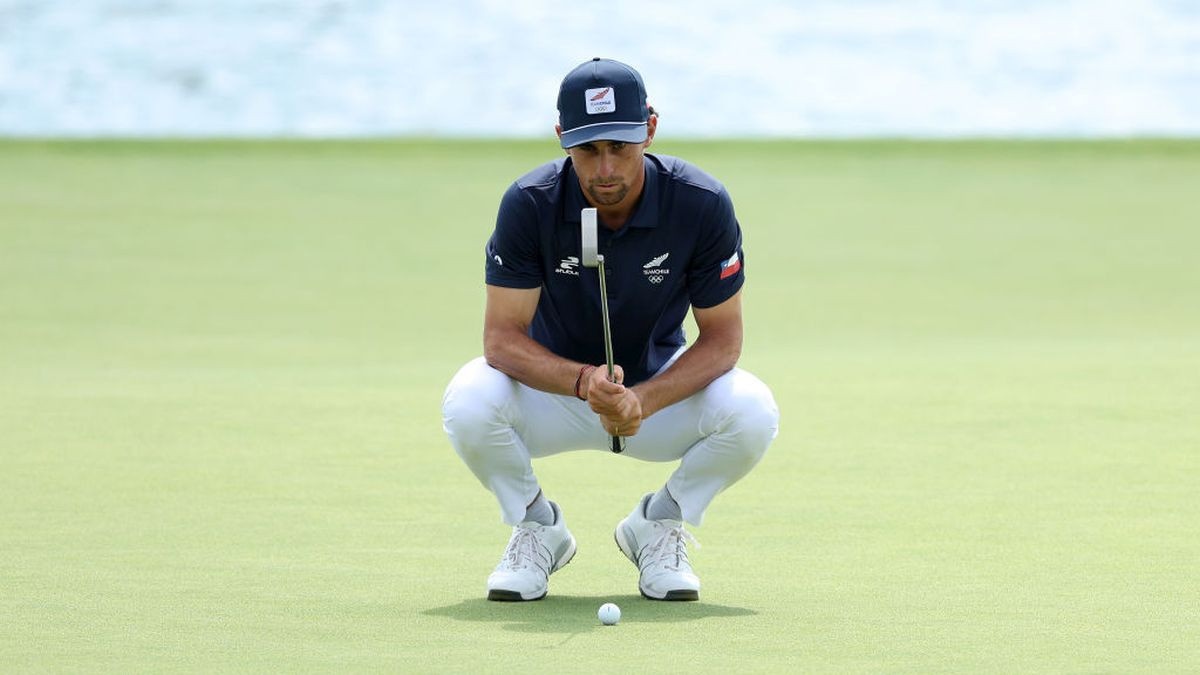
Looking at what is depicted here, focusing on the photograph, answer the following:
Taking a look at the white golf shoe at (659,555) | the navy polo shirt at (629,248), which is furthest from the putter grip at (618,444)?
the navy polo shirt at (629,248)

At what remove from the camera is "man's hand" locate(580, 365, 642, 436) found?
157 inches

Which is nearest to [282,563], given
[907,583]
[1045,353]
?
[907,583]

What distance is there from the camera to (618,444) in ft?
14.3

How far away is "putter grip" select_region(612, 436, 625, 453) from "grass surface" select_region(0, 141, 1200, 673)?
0.30 metres

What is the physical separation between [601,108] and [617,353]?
675 mm

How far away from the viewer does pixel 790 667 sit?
11.4ft

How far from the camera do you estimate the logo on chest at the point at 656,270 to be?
13.7 feet

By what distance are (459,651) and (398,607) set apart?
45cm

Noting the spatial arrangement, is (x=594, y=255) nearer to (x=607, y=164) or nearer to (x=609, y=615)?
(x=607, y=164)

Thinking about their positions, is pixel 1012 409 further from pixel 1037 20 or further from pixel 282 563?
pixel 1037 20

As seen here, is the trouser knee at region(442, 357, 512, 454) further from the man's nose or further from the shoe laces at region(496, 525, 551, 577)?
the man's nose

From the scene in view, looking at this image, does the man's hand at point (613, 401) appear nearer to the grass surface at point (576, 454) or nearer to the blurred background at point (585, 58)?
the grass surface at point (576, 454)

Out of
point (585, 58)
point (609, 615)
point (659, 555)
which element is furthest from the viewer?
point (585, 58)

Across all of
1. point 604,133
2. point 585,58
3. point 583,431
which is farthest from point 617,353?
point 585,58
